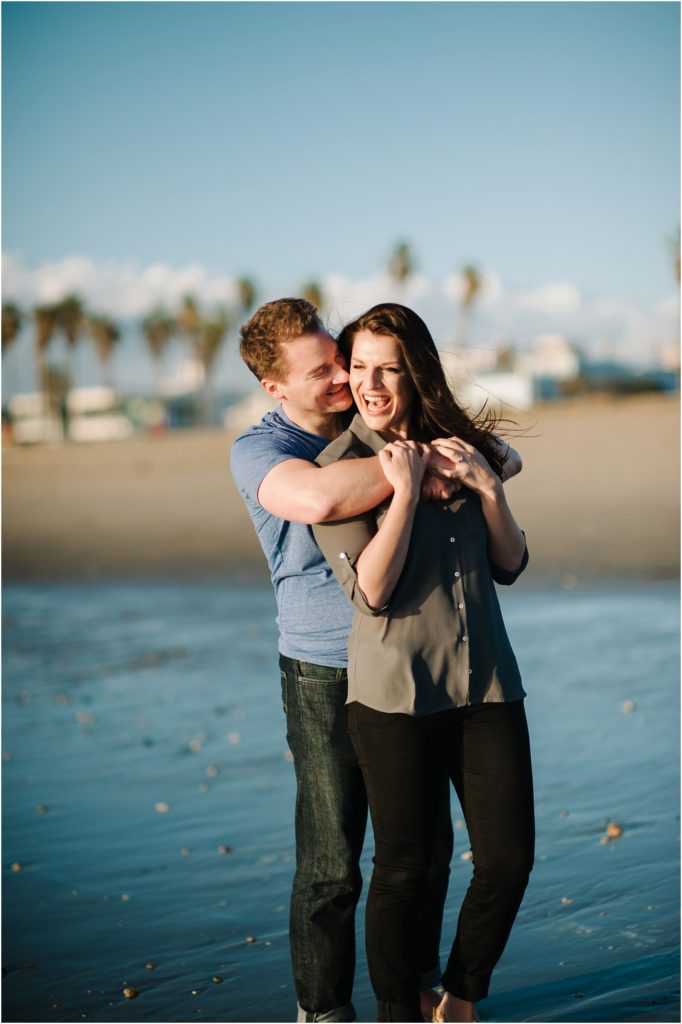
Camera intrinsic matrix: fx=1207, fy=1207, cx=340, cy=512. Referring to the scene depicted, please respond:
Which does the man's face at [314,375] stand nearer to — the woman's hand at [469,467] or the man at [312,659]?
the man at [312,659]

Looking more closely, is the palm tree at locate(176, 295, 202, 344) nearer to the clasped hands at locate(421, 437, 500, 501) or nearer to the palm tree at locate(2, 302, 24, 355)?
the palm tree at locate(2, 302, 24, 355)

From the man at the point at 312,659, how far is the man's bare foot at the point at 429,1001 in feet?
0.93

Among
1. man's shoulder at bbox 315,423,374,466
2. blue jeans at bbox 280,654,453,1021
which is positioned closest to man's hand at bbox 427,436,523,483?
man's shoulder at bbox 315,423,374,466

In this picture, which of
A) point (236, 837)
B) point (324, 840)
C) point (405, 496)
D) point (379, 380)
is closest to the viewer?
point (405, 496)

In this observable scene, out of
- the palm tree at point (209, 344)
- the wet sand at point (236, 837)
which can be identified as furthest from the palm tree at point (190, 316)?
the wet sand at point (236, 837)

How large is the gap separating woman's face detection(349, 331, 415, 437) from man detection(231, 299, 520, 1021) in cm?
17

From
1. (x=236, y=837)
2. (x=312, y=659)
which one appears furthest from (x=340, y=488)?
(x=236, y=837)

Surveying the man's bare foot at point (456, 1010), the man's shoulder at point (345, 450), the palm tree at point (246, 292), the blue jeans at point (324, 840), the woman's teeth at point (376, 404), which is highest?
the palm tree at point (246, 292)

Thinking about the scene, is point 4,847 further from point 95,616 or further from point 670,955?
point 95,616

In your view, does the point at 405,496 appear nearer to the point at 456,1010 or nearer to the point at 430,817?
the point at 430,817

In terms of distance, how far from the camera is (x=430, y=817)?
3.35m

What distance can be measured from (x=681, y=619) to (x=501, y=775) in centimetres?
793

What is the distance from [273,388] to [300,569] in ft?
1.88

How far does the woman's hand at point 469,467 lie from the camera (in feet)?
10.9
